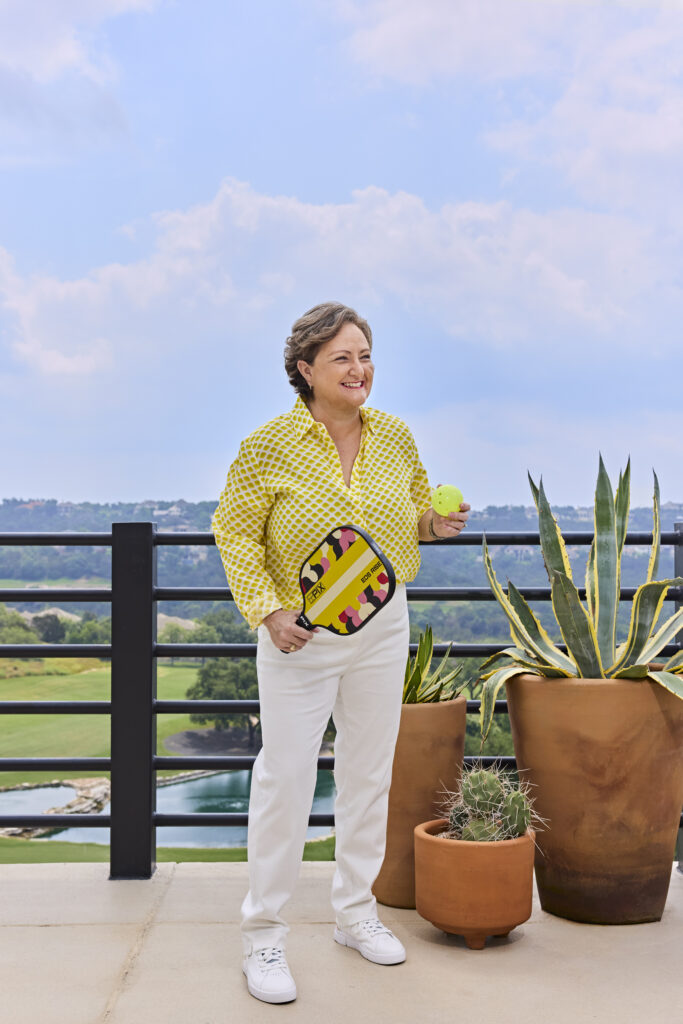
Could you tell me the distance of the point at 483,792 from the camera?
2.46 meters

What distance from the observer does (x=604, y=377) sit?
43.0 m

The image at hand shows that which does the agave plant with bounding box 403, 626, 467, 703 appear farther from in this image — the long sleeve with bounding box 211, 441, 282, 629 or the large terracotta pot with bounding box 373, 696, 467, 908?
the long sleeve with bounding box 211, 441, 282, 629

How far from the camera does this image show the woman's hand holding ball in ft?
7.79

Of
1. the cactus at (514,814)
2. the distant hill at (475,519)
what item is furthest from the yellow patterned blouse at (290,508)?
the cactus at (514,814)

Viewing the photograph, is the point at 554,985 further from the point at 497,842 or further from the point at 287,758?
the point at 287,758

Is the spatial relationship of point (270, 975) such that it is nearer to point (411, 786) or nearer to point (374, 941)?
point (374, 941)

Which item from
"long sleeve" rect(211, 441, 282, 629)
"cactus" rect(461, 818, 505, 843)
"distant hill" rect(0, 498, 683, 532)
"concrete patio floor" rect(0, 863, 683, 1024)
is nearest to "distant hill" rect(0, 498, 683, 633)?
"distant hill" rect(0, 498, 683, 532)

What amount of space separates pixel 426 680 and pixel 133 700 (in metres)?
0.98

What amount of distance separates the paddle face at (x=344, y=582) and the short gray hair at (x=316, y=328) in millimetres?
481

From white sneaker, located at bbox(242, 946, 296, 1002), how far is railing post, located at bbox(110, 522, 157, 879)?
0.91m

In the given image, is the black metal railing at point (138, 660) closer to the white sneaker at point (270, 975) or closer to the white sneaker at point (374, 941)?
the white sneaker at point (374, 941)

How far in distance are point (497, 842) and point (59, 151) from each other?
59.2 m

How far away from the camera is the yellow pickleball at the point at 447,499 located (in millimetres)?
2369

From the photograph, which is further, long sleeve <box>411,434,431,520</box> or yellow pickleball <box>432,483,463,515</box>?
long sleeve <box>411,434,431,520</box>
